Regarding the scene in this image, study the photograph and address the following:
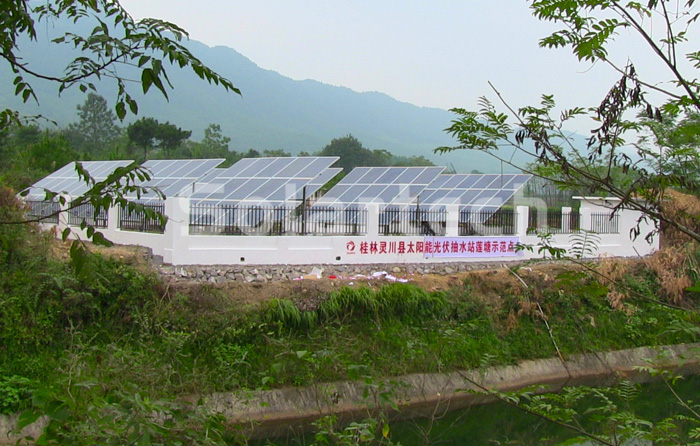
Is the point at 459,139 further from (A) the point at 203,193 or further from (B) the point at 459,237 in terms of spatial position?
(A) the point at 203,193

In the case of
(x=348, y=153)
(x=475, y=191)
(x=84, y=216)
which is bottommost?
(x=84, y=216)

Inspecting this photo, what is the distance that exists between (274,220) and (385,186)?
26.3 ft

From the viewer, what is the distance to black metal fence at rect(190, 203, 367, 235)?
1523 cm

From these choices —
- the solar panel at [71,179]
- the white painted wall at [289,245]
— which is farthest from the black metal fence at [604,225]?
the solar panel at [71,179]

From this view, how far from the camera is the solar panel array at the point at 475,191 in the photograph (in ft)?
75.6

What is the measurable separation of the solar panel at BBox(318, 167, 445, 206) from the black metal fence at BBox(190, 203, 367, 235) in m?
5.11

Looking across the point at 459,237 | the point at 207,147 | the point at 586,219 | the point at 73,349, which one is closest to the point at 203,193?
the point at 459,237

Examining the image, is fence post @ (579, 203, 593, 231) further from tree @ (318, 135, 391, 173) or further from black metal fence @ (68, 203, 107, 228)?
tree @ (318, 135, 391, 173)

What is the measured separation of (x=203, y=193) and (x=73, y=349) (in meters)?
10.4

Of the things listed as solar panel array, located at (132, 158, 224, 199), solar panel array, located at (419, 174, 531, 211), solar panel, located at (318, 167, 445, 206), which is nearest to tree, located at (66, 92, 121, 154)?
solar panel array, located at (132, 158, 224, 199)

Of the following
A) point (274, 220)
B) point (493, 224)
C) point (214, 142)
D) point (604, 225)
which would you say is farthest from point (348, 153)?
point (274, 220)

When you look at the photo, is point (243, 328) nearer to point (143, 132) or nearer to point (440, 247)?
point (440, 247)

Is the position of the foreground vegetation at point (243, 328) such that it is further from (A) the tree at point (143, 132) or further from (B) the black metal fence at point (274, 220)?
(A) the tree at point (143, 132)

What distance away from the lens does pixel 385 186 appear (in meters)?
23.5
